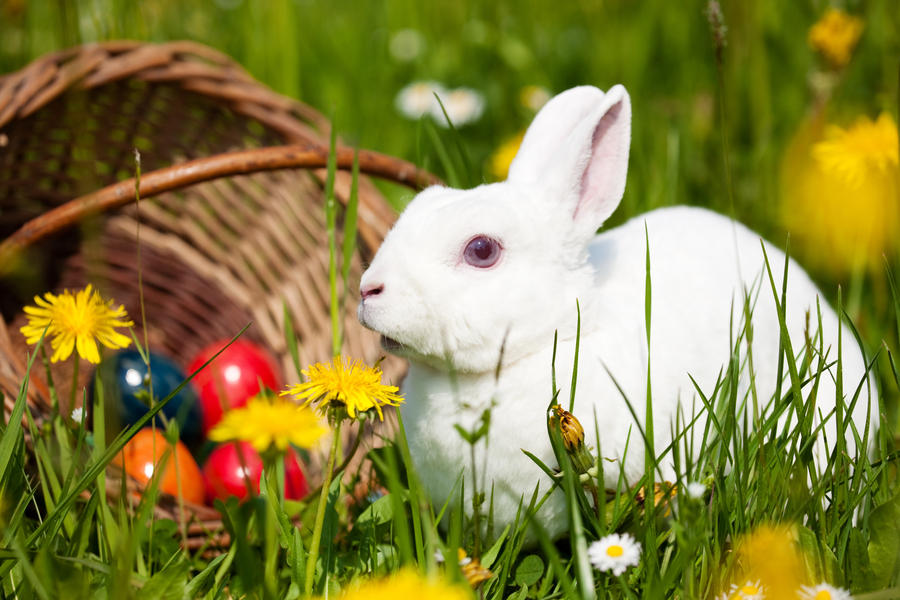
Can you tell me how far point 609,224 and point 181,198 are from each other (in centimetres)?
128

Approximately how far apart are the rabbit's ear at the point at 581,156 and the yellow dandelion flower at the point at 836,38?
3.79ft

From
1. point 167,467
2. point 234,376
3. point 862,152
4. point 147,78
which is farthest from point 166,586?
point 862,152

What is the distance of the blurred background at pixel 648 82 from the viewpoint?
8.15 ft

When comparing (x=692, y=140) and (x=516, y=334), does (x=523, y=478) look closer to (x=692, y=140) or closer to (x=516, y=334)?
(x=516, y=334)

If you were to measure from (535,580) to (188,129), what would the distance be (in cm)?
166

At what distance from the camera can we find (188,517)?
70.6 inches

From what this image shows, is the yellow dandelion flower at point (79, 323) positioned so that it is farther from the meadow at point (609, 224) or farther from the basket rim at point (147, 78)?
the basket rim at point (147, 78)

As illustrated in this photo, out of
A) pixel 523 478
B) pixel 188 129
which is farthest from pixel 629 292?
pixel 188 129

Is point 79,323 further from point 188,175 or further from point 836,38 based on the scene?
point 836,38

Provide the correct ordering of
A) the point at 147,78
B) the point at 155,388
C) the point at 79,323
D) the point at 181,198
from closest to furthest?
the point at 79,323 < the point at 147,78 < the point at 155,388 < the point at 181,198

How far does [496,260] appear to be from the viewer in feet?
5.18

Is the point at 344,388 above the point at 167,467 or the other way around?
above

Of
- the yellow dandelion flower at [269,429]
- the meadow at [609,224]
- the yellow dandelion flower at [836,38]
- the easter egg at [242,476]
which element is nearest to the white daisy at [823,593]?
the meadow at [609,224]

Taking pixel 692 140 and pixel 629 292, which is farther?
pixel 692 140
